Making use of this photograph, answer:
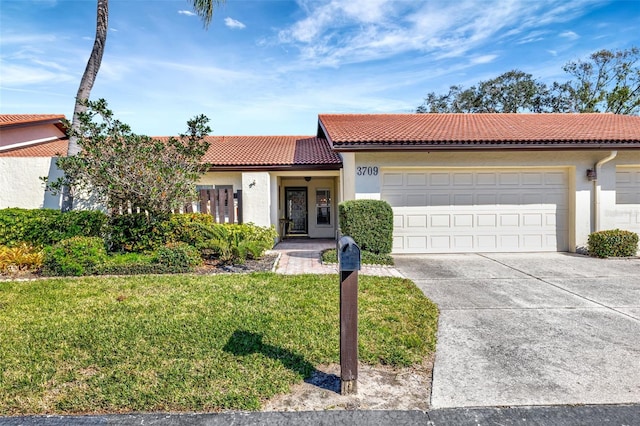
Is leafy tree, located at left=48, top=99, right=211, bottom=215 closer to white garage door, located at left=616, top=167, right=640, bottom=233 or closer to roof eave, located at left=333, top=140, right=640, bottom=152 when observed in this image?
roof eave, located at left=333, top=140, right=640, bottom=152

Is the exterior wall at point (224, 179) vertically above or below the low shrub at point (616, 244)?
above

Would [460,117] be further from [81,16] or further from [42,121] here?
[42,121]

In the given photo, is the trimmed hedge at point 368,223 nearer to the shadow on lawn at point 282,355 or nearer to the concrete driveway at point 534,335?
the concrete driveway at point 534,335

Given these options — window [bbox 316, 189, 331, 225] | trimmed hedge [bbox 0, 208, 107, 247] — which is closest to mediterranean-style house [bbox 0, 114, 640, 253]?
window [bbox 316, 189, 331, 225]

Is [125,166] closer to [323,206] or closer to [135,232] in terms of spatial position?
[135,232]

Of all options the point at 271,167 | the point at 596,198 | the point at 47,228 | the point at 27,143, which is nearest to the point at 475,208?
the point at 596,198

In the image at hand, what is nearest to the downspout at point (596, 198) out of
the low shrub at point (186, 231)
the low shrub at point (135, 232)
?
the low shrub at point (186, 231)

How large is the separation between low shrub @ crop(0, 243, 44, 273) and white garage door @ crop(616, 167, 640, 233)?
15079 mm

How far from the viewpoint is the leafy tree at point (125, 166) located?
7.46m

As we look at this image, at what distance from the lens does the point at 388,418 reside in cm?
264

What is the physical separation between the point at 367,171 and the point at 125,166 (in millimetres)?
5965

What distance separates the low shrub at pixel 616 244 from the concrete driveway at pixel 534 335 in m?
1.48

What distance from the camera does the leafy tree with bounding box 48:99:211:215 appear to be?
24.5 ft

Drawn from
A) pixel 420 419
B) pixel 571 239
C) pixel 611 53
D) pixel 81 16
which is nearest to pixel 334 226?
pixel 571 239
